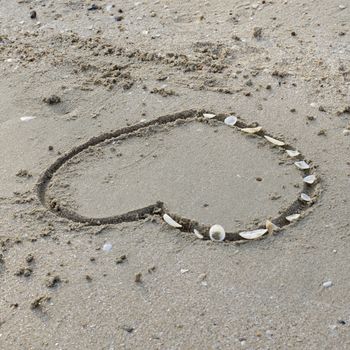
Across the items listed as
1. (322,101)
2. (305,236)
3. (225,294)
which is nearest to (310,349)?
(225,294)

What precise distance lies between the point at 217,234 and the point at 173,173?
0.49 meters

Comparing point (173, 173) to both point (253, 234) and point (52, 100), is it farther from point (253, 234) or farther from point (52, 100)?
point (52, 100)

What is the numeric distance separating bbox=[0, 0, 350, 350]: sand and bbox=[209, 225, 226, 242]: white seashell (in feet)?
0.13

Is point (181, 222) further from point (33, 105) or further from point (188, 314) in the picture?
point (33, 105)

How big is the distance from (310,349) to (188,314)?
0.48 m

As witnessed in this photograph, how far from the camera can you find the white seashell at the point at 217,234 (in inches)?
117

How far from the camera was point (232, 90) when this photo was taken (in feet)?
12.8

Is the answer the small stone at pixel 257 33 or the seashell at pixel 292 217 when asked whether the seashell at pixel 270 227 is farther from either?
the small stone at pixel 257 33

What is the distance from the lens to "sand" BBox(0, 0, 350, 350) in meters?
2.65

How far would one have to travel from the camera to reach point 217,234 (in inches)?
117

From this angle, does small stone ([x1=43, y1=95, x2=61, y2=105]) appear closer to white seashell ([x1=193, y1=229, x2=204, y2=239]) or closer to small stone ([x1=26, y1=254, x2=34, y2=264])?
small stone ([x1=26, y1=254, x2=34, y2=264])

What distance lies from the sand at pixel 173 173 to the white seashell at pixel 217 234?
41 millimetres

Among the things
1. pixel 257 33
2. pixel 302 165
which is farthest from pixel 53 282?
pixel 257 33

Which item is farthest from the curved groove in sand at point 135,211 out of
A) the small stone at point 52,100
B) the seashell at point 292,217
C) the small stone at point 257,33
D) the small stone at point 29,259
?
the small stone at point 257,33
